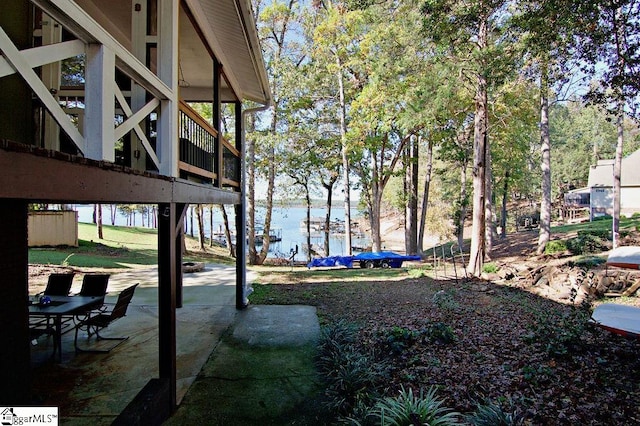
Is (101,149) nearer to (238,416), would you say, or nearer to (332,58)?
(238,416)

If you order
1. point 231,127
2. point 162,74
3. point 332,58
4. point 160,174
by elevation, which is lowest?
point 160,174

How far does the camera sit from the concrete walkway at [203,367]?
378 centimetres

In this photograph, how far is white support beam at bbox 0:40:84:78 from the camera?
5.04 ft

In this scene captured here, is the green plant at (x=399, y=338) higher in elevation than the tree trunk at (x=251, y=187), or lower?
lower

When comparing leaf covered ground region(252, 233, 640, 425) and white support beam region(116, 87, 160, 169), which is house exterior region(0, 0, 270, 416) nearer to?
white support beam region(116, 87, 160, 169)

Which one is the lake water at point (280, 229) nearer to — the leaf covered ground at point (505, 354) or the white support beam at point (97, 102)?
the leaf covered ground at point (505, 354)

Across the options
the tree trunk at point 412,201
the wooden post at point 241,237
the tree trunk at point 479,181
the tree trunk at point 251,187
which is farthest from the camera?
the tree trunk at point 412,201

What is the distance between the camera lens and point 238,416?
3654mm

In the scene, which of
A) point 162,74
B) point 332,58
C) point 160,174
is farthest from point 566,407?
point 332,58

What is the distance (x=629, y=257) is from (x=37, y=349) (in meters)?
8.59

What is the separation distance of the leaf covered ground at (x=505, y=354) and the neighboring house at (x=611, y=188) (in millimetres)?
25931

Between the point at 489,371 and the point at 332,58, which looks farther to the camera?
the point at 332,58

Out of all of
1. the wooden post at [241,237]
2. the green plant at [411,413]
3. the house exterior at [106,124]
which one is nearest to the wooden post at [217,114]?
the house exterior at [106,124]

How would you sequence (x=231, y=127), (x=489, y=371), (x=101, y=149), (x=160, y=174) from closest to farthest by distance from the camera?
1. (x=101, y=149)
2. (x=160, y=174)
3. (x=489, y=371)
4. (x=231, y=127)
